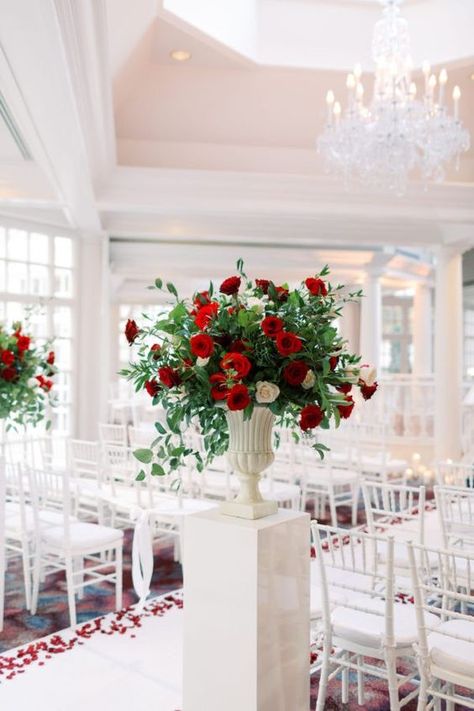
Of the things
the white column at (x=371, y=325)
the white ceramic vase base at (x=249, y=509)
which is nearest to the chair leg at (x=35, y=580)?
the white ceramic vase base at (x=249, y=509)

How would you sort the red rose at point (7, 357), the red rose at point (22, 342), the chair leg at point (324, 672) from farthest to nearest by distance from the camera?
the red rose at point (22, 342)
the red rose at point (7, 357)
the chair leg at point (324, 672)

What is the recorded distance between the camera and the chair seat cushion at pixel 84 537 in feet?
13.9

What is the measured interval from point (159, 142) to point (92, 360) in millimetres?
2733

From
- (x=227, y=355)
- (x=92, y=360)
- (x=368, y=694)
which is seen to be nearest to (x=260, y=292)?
(x=227, y=355)

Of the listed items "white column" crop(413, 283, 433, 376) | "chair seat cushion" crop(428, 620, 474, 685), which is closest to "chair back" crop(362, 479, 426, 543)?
"chair seat cushion" crop(428, 620, 474, 685)

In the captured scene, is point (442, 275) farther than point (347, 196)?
Yes

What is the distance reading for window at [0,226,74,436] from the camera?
775cm

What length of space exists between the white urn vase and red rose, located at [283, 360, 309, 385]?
7.5 inches

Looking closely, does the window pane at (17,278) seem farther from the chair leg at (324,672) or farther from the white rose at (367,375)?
the white rose at (367,375)

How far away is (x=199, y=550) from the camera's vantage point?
2.37 m

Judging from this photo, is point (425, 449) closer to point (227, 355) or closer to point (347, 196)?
point (347, 196)

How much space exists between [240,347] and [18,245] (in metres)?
6.24

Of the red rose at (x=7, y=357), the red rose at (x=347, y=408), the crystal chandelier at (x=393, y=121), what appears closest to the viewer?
the red rose at (x=347, y=408)

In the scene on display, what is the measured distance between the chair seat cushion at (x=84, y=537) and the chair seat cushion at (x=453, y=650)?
7.31 feet
